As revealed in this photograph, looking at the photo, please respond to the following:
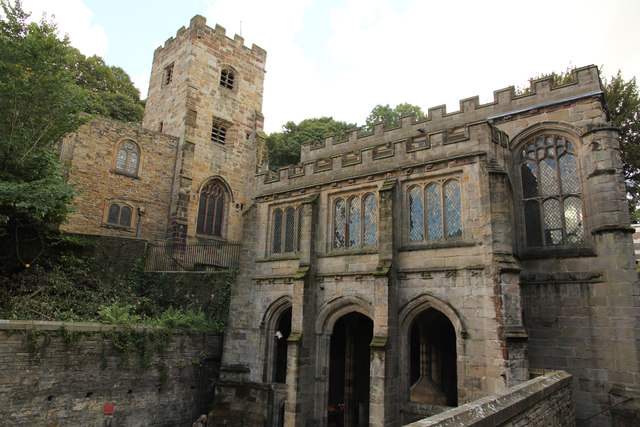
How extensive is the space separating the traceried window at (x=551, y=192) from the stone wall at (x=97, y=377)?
12490mm

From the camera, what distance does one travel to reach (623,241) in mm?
12828

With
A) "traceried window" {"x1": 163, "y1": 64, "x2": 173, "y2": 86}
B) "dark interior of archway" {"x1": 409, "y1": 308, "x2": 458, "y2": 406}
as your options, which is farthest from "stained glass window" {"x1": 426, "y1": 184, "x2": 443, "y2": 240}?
"traceried window" {"x1": 163, "y1": 64, "x2": 173, "y2": 86}

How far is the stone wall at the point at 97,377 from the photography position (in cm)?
1170

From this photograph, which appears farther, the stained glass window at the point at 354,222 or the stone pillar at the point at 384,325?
the stained glass window at the point at 354,222

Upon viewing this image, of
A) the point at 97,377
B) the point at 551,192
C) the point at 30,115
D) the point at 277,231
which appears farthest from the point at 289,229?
the point at 30,115

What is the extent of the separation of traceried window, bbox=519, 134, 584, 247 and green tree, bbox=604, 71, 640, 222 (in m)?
8.16

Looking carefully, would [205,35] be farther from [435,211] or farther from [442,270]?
[442,270]

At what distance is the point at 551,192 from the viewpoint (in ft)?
47.8

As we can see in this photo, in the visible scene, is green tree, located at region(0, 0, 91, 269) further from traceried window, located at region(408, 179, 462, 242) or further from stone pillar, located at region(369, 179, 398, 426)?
traceried window, located at region(408, 179, 462, 242)

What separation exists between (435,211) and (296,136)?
2603 cm

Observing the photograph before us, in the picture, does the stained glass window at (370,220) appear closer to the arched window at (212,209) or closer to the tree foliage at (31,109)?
the tree foliage at (31,109)

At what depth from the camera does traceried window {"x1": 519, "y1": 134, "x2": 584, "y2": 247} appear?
14098mm

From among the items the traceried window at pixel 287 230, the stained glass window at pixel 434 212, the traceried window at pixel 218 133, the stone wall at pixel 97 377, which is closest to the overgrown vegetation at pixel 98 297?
the stone wall at pixel 97 377

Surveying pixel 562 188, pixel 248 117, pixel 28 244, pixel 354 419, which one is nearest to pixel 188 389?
pixel 354 419
